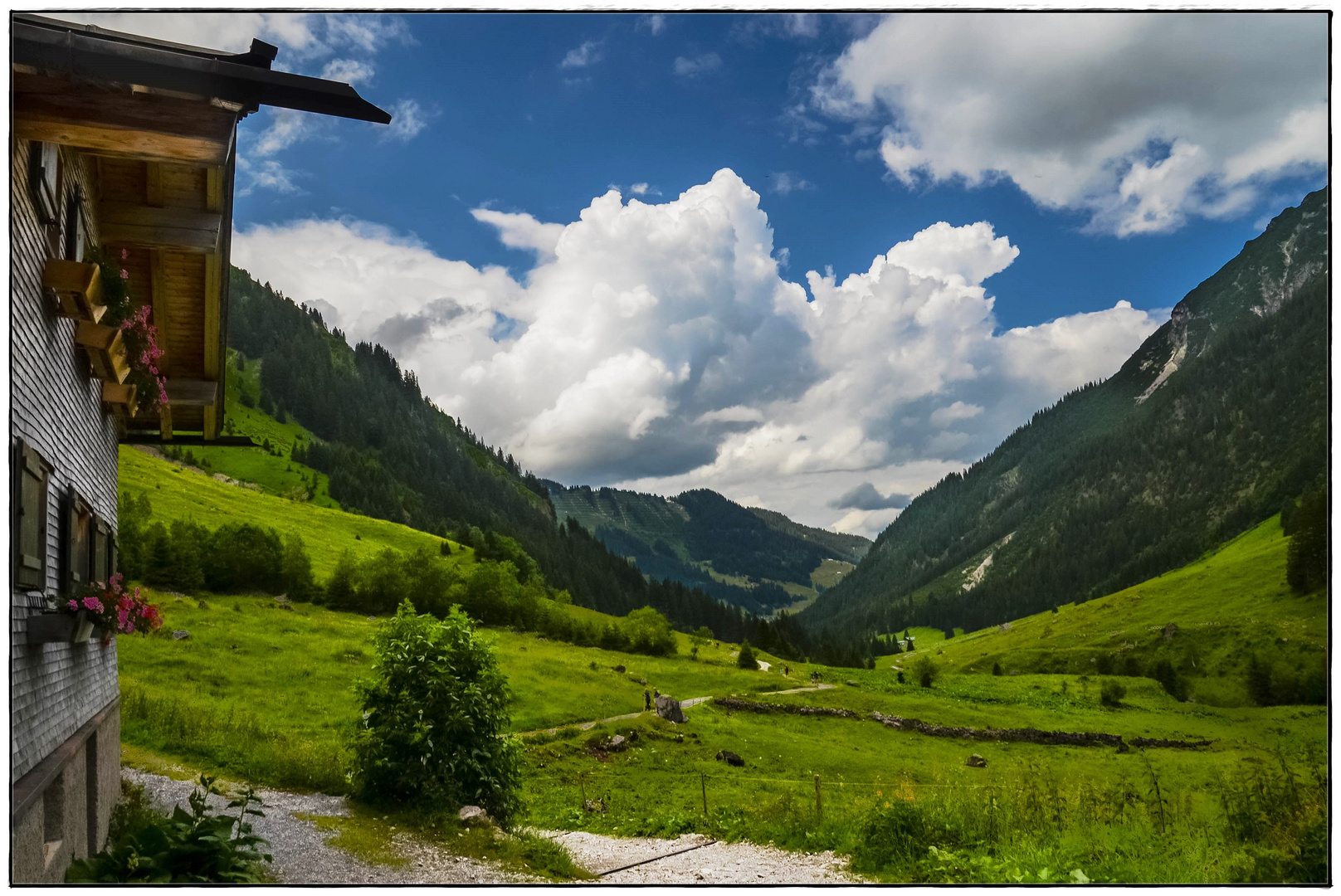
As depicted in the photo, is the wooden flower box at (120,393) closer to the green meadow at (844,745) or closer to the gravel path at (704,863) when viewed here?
the gravel path at (704,863)

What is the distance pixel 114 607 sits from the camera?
8875 millimetres

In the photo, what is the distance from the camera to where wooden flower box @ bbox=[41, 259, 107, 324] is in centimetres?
761

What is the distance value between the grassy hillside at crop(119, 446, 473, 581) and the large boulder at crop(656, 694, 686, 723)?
51.3 meters

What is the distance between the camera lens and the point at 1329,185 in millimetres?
10680

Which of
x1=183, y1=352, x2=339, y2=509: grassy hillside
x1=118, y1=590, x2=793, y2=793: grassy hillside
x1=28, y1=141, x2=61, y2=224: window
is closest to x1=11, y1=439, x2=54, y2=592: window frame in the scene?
x1=28, y1=141, x2=61, y2=224: window

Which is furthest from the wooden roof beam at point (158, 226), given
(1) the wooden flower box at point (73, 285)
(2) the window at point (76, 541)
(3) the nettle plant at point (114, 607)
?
(3) the nettle plant at point (114, 607)

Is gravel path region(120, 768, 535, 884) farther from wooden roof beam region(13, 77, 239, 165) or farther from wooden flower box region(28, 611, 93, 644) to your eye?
wooden roof beam region(13, 77, 239, 165)

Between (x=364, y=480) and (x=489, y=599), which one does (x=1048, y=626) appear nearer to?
(x=489, y=599)

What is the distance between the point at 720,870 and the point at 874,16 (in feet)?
47.0

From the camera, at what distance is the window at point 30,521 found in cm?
711

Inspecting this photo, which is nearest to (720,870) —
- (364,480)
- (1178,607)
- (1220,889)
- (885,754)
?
(1220,889)

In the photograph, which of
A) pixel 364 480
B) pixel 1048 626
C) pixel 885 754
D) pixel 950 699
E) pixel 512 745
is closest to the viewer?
pixel 512 745

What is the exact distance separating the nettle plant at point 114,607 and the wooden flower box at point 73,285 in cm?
297

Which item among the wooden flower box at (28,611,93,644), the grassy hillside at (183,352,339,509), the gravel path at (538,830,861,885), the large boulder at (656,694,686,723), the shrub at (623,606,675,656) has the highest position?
the grassy hillside at (183,352,339,509)
